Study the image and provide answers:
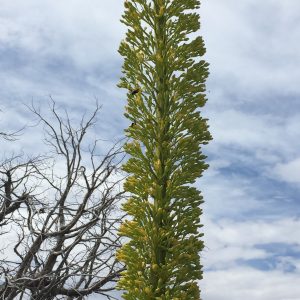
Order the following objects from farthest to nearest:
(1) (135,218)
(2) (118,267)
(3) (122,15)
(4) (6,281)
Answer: (2) (118,267) < (4) (6,281) < (3) (122,15) < (1) (135,218)

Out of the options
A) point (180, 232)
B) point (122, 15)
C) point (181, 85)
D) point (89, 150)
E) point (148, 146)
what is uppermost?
point (89, 150)

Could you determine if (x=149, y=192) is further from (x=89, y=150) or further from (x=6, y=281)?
(x=89, y=150)

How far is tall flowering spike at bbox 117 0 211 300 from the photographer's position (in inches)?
290

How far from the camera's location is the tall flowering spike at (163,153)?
7.37 metres

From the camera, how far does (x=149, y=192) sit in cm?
759

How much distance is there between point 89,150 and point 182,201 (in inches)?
261

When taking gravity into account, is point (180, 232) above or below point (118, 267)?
below

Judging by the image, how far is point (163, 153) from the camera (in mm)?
7957

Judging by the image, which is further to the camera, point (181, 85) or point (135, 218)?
point (181, 85)

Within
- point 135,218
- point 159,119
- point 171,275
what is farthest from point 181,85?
point 171,275

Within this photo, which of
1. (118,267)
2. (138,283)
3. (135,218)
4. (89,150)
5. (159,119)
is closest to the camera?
(138,283)

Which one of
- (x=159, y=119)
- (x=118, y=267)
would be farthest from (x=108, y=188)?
(x=159, y=119)

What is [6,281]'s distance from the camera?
1091cm

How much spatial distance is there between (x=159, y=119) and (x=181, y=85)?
0.66 m
